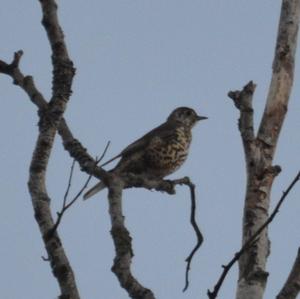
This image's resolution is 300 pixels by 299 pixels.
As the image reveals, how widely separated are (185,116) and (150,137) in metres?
1.34

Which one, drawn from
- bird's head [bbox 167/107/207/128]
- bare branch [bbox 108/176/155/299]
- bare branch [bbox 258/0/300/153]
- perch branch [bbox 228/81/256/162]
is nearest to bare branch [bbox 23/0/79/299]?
bare branch [bbox 108/176/155/299]

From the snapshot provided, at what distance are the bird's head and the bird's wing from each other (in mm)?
490

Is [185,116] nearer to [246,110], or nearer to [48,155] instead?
[246,110]

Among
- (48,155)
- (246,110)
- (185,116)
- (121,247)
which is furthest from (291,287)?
(185,116)

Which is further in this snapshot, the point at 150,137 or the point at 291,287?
the point at 150,137

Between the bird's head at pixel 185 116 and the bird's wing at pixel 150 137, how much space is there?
0.49 meters

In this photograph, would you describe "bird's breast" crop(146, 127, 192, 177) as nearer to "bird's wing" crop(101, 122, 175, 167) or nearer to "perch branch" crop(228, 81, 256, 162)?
"bird's wing" crop(101, 122, 175, 167)

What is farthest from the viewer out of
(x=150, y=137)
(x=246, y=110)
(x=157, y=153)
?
(x=150, y=137)

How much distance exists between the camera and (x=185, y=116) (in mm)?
11617

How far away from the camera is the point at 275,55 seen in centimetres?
652

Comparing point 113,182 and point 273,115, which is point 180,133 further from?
point 113,182

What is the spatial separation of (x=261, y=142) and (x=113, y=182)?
1.35m

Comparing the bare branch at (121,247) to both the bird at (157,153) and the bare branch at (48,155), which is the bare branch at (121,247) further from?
the bird at (157,153)

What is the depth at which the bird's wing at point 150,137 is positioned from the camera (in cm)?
1006
